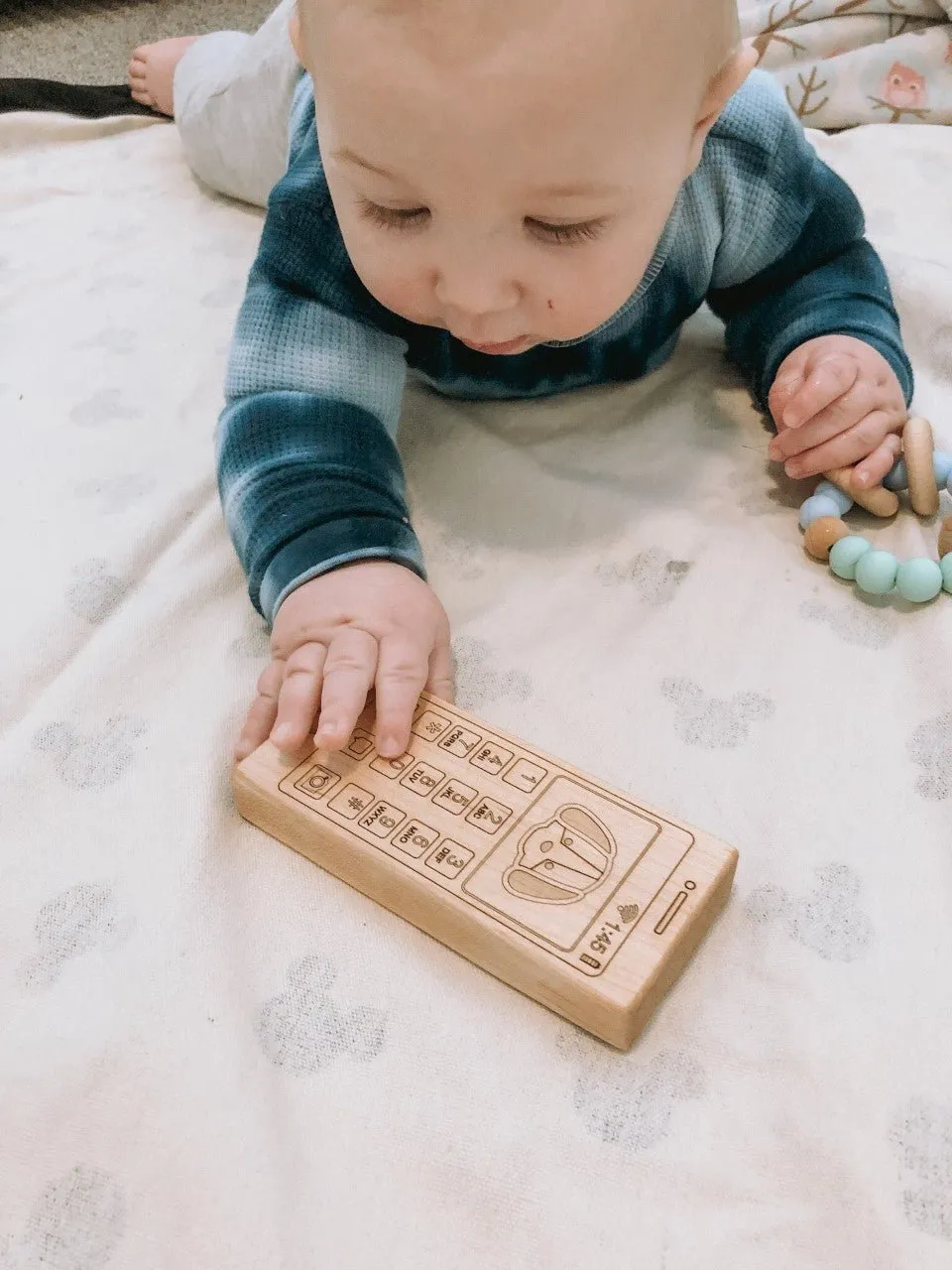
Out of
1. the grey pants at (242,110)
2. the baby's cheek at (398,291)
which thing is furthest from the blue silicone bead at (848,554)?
the grey pants at (242,110)

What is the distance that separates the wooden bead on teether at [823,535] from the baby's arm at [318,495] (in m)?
0.22

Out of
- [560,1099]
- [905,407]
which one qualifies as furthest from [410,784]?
[905,407]

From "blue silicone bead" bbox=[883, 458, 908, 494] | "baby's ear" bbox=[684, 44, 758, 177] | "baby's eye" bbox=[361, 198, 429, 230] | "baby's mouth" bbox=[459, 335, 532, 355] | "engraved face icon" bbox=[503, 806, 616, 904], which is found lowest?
"engraved face icon" bbox=[503, 806, 616, 904]

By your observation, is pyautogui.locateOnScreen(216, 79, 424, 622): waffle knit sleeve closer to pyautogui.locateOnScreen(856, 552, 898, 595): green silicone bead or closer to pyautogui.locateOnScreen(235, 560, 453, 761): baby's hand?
pyautogui.locateOnScreen(235, 560, 453, 761): baby's hand

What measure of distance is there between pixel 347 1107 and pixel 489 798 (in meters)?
0.13

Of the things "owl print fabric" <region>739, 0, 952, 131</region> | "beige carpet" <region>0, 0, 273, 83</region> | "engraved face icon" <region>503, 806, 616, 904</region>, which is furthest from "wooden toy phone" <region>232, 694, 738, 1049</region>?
"beige carpet" <region>0, 0, 273, 83</region>

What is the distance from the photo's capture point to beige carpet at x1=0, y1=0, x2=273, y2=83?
121cm

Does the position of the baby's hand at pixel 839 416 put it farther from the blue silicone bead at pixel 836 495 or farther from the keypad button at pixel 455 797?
the keypad button at pixel 455 797

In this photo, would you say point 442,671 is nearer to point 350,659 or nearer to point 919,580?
point 350,659

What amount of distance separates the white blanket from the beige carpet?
2.29 feet

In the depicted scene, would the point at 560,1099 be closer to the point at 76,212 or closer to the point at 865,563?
the point at 865,563

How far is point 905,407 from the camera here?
2.18 feet

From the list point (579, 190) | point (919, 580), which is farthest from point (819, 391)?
point (579, 190)

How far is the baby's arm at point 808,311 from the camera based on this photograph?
0.63m
